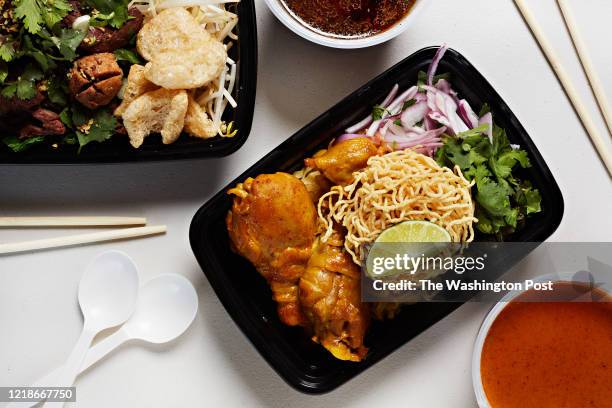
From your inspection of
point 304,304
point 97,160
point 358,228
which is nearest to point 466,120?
point 358,228

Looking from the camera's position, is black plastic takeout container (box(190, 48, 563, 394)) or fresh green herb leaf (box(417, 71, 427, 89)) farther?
fresh green herb leaf (box(417, 71, 427, 89))

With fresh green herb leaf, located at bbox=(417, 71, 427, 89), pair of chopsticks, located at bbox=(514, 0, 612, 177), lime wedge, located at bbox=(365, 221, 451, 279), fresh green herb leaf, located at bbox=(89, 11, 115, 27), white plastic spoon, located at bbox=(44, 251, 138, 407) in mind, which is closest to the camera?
lime wedge, located at bbox=(365, 221, 451, 279)

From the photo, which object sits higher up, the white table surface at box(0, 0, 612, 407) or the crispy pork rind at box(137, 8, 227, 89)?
the crispy pork rind at box(137, 8, 227, 89)

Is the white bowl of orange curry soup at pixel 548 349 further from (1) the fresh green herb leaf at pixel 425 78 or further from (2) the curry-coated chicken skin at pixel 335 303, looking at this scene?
(1) the fresh green herb leaf at pixel 425 78

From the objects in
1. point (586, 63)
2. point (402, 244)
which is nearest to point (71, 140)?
point (402, 244)

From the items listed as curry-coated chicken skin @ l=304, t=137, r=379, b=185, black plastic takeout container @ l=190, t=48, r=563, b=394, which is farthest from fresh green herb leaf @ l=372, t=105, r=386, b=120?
curry-coated chicken skin @ l=304, t=137, r=379, b=185

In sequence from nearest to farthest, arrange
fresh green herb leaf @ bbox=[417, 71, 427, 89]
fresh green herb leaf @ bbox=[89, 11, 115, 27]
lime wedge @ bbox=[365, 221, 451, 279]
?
lime wedge @ bbox=[365, 221, 451, 279]
fresh green herb leaf @ bbox=[89, 11, 115, 27]
fresh green herb leaf @ bbox=[417, 71, 427, 89]

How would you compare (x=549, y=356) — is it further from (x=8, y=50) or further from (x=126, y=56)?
(x=8, y=50)

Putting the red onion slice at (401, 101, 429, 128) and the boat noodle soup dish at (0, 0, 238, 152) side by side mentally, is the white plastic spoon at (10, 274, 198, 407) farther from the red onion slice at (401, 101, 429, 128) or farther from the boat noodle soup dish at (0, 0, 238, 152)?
the red onion slice at (401, 101, 429, 128)
